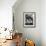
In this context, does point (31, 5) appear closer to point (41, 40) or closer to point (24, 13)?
point (24, 13)

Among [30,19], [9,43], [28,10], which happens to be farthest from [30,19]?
[9,43]

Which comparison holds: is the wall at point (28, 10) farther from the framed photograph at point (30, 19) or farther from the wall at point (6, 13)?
the wall at point (6, 13)

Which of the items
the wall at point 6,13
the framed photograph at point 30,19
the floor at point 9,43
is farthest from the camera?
the framed photograph at point 30,19

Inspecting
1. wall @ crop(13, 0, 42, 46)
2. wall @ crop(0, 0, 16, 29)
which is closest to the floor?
wall @ crop(0, 0, 16, 29)

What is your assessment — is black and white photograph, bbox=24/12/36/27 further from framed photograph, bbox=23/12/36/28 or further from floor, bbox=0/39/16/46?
floor, bbox=0/39/16/46

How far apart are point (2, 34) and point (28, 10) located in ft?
6.14

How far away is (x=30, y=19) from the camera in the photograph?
5820mm

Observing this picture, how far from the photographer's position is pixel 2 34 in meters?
4.71

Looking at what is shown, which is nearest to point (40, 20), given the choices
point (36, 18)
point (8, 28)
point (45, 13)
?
point (36, 18)

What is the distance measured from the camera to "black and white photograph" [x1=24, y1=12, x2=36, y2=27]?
229 inches

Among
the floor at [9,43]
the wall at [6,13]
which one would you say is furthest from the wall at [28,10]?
the floor at [9,43]

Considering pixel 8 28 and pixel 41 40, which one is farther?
pixel 41 40

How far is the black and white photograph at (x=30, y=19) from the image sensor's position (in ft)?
19.1

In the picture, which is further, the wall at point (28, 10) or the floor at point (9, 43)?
the wall at point (28, 10)
